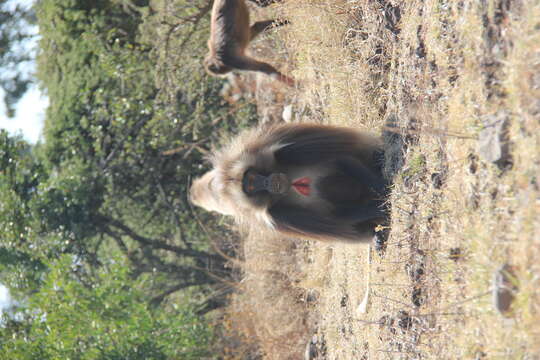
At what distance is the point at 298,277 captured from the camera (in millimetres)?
7277

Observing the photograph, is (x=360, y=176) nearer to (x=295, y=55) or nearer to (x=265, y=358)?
(x=295, y=55)

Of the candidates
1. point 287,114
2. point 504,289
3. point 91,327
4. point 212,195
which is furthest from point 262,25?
point 504,289

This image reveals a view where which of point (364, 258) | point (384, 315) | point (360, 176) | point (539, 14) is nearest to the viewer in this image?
point (539, 14)

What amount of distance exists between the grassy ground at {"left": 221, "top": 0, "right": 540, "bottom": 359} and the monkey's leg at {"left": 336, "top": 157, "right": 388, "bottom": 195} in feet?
0.78

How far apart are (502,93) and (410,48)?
1575 millimetres

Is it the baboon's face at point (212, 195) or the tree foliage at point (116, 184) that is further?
the tree foliage at point (116, 184)

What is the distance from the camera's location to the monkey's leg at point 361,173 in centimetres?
466

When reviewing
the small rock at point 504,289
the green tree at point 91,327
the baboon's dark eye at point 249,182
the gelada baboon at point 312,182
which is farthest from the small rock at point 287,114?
the small rock at point 504,289

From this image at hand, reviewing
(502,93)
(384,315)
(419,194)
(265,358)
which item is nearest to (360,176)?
(419,194)

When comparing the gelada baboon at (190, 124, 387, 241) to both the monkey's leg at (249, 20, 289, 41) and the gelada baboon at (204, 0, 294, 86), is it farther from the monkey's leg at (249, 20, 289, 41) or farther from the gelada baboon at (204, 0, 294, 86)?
the monkey's leg at (249, 20, 289, 41)

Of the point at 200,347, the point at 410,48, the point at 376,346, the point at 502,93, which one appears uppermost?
the point at 410,48

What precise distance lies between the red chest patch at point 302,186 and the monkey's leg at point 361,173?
32cm

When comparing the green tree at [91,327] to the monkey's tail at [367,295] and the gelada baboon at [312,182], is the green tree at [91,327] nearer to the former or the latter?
the gelada baboon at [312,182]

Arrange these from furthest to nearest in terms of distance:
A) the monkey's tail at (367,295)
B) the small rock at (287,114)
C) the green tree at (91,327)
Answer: the small rock at (287,114) → the green tree at (91,327) → the monkey's tail at (367,295)
